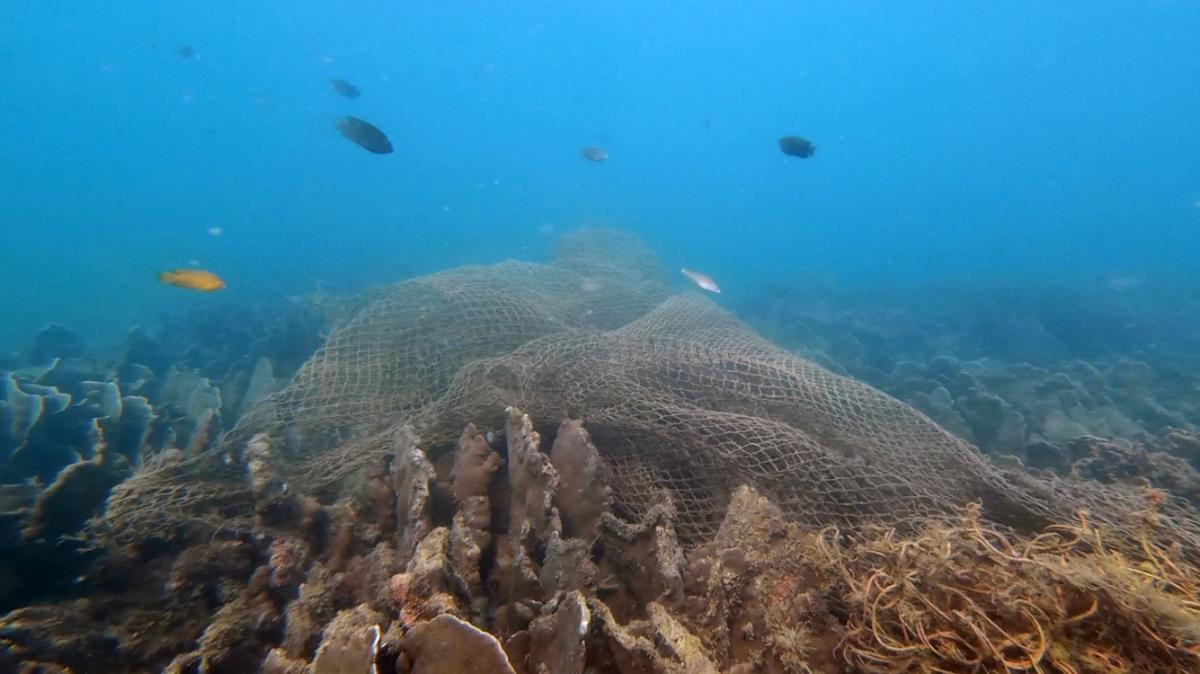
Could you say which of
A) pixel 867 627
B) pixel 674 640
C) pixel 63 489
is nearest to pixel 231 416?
pixel 63 489

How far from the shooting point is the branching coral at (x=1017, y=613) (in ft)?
5.34

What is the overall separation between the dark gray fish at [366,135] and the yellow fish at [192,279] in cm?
249

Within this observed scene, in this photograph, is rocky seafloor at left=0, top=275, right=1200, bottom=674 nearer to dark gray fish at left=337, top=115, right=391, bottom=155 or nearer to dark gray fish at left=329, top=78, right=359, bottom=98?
dark gray fish at left=337, top=115, right=391, bottom=155

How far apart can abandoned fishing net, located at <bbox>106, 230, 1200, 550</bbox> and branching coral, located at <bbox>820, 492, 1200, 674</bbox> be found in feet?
3.49

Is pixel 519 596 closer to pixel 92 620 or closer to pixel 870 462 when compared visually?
pixel 92 620

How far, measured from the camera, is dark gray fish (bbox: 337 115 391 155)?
271 inches

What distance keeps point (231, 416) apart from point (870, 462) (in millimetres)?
7703

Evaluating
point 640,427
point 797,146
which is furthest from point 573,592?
point 797,146

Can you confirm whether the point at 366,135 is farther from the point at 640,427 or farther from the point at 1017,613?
the point at 1017,613

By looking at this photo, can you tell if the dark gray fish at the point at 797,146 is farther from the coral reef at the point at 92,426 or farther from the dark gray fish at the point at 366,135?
the coral reef at the point at 92,426

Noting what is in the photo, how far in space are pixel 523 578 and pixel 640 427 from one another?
61.6 inches

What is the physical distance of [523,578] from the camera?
2.60m

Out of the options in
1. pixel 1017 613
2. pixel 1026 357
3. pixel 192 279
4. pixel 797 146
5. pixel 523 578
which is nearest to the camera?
pixel 1017 613

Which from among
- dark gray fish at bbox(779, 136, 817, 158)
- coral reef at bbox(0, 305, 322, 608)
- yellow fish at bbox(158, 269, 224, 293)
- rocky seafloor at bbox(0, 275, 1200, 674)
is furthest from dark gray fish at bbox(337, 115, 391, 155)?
dark gray fish at bbox(779, 136, 817, 158)
